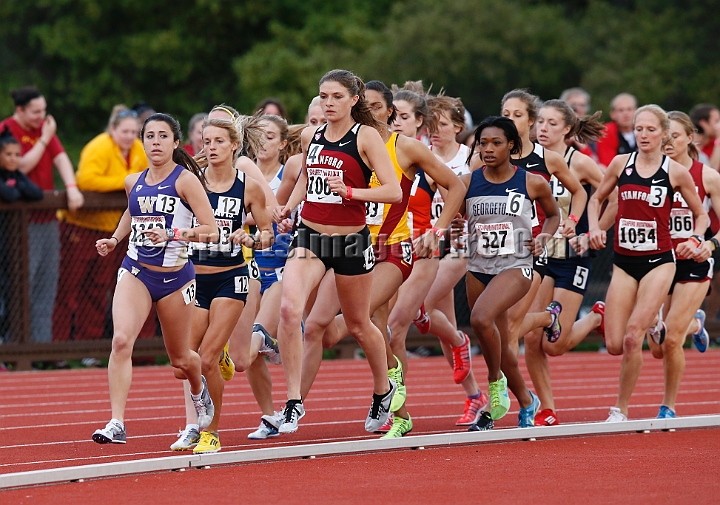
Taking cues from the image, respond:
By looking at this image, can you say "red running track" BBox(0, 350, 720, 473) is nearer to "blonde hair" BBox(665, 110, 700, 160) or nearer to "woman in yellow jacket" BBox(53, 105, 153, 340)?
"woman in yellow jacket" BBox(53, 105, 153, 340)

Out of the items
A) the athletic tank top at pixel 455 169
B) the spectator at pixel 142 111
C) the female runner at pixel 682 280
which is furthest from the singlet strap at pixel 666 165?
the spectator at pixel 142 111

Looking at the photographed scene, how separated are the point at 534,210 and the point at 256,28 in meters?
25.9

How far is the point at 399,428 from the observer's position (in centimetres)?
905

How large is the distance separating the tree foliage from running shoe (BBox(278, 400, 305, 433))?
21374mm

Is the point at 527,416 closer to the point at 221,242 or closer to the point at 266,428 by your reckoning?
the point at 266,428

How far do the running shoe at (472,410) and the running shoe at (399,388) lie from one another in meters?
0.65

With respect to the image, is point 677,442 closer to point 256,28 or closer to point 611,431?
point 611,431

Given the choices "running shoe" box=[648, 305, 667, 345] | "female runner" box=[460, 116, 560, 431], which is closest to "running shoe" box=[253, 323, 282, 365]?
"female runner" box=[460, 116, 560, 431]

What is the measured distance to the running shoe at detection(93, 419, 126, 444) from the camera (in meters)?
7.67

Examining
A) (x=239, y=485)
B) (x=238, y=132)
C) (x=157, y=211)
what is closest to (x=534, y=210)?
(x=238, y=132)

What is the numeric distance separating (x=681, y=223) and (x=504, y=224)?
1.67m

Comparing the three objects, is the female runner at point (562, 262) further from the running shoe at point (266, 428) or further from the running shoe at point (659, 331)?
the running shoe at point (266, 428)

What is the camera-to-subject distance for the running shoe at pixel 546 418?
9.73 metres

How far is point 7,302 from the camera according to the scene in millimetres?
13523
